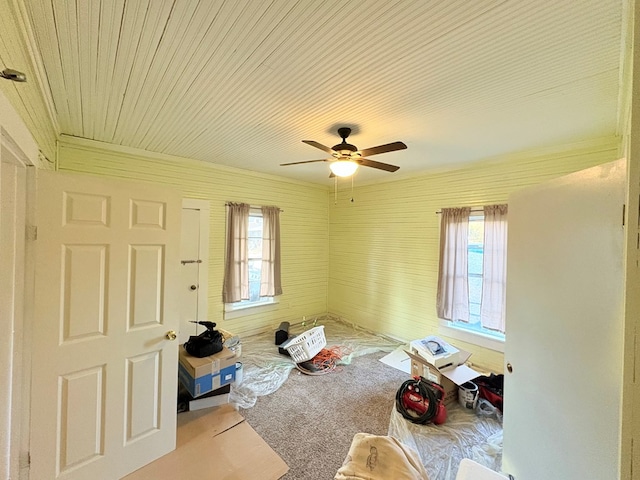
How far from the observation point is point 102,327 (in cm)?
172

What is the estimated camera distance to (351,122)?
246 cm

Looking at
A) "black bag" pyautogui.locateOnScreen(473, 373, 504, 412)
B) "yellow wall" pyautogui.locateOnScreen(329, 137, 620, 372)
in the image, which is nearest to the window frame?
"yellow wall" pyautogui.locateOnScreen(329, 137, 620, 372)

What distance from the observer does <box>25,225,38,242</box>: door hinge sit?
1474 millimetres

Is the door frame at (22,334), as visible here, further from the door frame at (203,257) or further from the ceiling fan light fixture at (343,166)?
the door frame at (203,257)

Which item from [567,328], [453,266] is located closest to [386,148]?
[567,328]

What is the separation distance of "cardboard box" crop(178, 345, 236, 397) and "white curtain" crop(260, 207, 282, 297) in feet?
6.40

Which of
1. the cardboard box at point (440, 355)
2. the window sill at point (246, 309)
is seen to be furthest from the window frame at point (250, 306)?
the cardboard box at point (440, 355)

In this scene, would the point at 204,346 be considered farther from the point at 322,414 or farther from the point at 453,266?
the point at 453,266

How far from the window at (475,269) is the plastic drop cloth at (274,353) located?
1.25m

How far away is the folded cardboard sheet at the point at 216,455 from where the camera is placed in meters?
1.86

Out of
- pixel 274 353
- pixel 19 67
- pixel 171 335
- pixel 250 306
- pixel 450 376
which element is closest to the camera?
pixel 19 67

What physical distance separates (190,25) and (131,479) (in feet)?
9.26

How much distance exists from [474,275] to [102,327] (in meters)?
3.92

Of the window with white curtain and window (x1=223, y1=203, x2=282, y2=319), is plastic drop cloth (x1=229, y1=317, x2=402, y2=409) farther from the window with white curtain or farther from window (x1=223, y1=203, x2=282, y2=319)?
the window with white curtain
